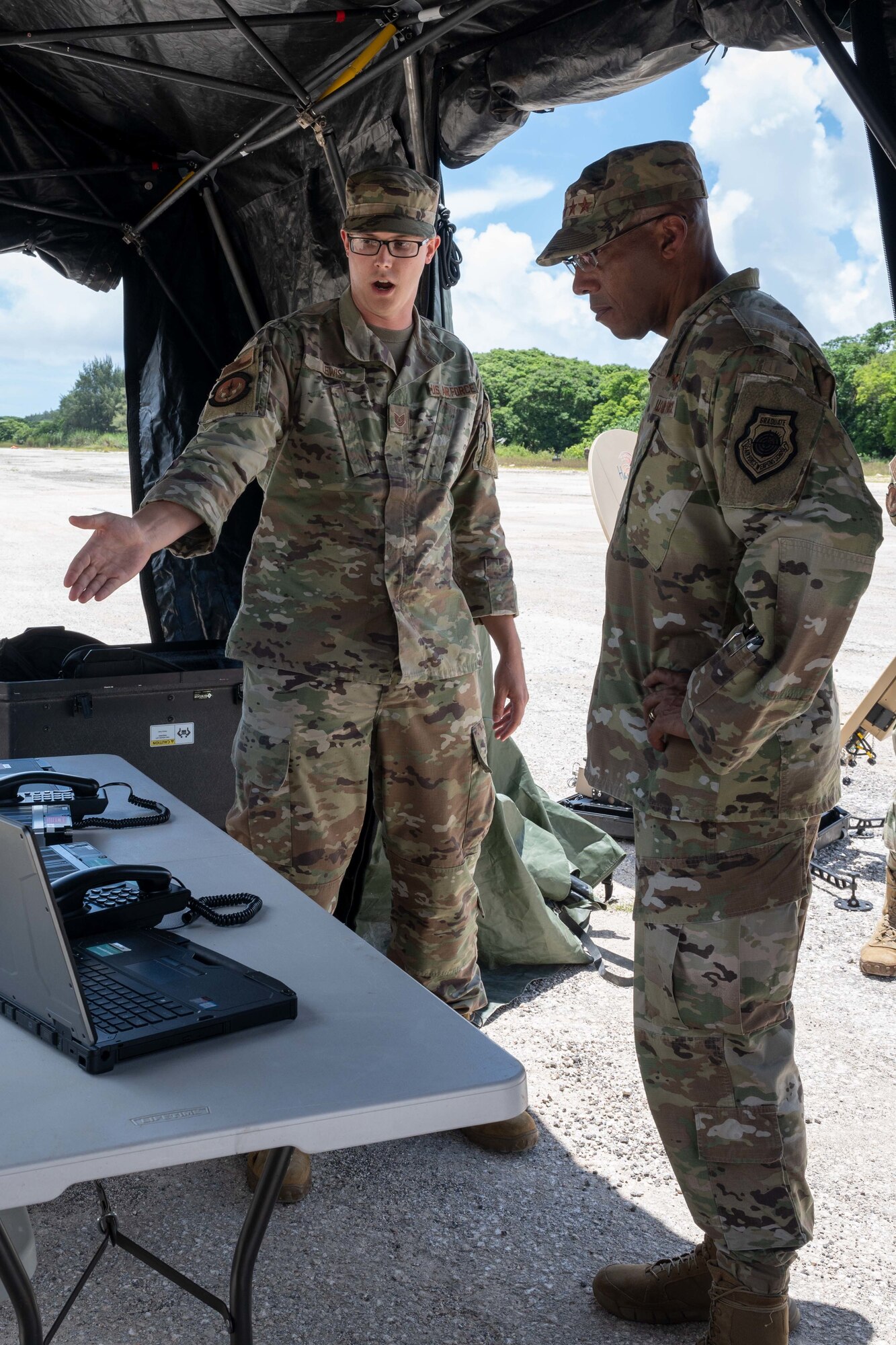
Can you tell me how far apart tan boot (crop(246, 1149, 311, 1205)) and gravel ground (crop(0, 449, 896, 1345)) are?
2 cm

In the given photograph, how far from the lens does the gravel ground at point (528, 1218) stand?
179 centimetres

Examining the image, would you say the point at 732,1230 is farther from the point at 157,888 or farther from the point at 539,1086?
the point at 539,1086

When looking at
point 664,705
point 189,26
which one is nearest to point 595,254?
point 664,705

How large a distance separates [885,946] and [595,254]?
2395 mm

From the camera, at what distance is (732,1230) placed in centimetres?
153

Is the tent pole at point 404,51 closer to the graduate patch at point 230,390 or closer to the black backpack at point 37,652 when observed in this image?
the graduate patch at point 230,390

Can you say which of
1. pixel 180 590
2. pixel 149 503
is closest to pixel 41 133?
pixel 180 590

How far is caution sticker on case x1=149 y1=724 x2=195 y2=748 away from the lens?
10.8ft

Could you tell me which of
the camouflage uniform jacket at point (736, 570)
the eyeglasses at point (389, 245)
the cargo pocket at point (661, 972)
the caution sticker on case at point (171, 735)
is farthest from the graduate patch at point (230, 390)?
the caution sticker on case at point (171, 735)

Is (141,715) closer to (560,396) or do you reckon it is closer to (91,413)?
(91,413)

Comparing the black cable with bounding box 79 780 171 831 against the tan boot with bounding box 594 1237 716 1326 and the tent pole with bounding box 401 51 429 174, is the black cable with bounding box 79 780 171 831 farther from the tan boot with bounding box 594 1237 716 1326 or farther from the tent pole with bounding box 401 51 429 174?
the tent pole with bounding box 401 51 429 174

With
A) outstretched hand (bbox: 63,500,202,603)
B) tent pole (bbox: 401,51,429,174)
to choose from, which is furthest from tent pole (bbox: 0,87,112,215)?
outstretched hand (bbox: 63,500,202,603)

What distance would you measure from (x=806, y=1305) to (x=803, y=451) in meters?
1.41

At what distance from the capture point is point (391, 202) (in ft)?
7.12
